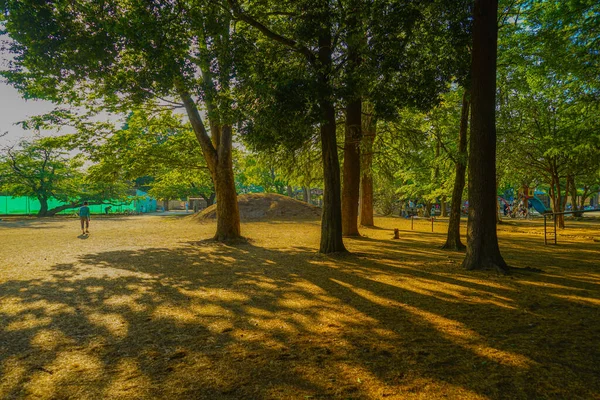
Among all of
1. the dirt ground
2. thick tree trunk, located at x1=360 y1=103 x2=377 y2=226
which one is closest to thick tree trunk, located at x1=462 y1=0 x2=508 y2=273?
the dirt ground

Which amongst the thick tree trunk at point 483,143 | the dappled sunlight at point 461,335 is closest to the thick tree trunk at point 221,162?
the thick tree trunk at point 483,143

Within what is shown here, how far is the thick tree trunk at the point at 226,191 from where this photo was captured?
12891 millimetres

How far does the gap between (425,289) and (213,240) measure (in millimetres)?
9275

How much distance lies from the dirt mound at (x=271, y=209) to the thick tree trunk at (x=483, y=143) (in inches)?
774

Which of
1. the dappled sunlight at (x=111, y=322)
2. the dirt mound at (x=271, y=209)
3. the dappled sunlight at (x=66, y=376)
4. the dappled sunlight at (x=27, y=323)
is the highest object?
the dirt mound at (x=271, y=209)

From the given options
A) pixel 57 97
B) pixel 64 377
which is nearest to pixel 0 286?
pixel 64 377

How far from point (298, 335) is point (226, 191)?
9.55m

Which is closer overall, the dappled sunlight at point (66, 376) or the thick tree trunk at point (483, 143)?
the dappled sunlight at point (66, 376)

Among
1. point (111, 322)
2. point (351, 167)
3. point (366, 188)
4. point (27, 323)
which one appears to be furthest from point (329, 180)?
point (366, 188)

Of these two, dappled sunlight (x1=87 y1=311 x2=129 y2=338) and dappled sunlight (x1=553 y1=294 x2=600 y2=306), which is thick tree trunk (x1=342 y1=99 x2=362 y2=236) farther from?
dappled sunlight (x1=87 y1=311 x2=129 y2=338)

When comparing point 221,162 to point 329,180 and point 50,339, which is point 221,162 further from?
point 50,339

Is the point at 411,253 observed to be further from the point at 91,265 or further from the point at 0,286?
the point at 0,286

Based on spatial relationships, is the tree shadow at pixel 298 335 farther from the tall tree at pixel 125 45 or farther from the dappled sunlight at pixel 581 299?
the tall tree at pixel 125 45

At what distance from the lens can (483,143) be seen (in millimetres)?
7430
